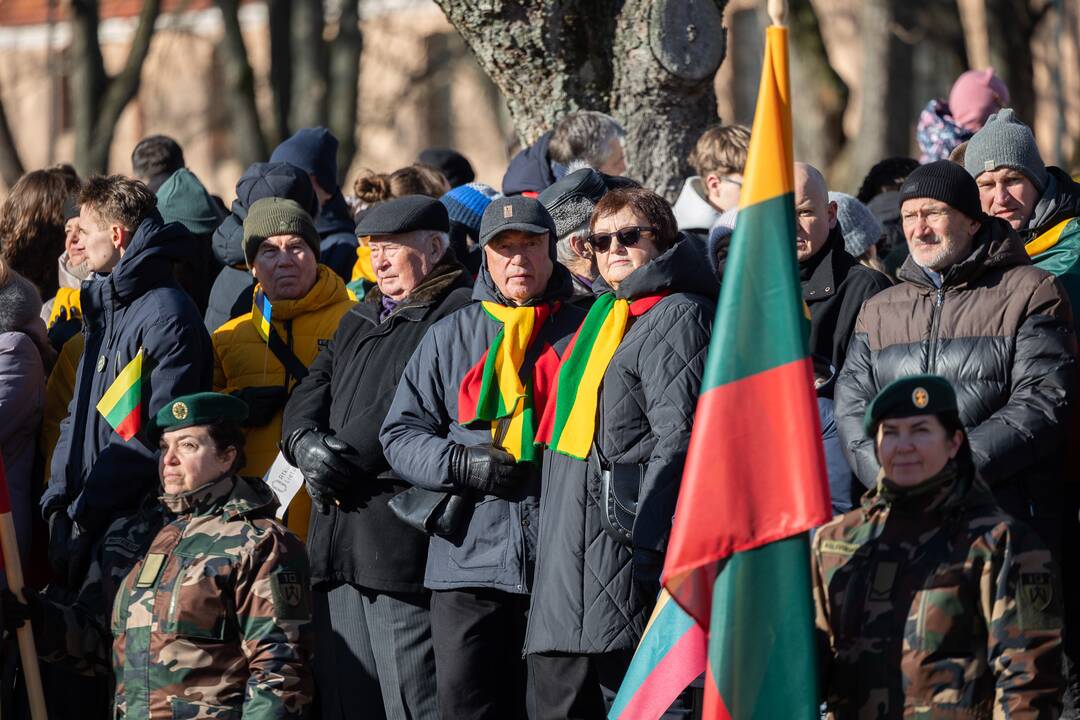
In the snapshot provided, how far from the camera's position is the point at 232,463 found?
18.8ft

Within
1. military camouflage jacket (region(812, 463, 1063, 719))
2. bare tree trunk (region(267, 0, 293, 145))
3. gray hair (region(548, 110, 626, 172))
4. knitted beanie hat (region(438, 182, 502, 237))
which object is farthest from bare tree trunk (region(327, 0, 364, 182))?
military camouflage jacket (region(812, 463, 1063, 719))

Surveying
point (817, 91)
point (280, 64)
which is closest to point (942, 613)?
point (817, 91)

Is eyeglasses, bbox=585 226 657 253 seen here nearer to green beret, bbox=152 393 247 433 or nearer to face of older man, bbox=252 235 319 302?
green beret, bbox=152 393 247 433

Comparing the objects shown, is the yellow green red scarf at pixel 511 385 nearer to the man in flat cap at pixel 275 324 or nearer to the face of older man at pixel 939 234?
the man in flat cap at pixel 275 324

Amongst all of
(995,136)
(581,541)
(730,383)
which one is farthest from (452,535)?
(995,136)

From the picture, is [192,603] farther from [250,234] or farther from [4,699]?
[250,234]

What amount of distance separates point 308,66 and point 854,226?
14.9m

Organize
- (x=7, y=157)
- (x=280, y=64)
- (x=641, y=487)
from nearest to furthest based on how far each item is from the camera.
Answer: (x=641, y=487) → (x=7, y=157) → (x=280, y=64)

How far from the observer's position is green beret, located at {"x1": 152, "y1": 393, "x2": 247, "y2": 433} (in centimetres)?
568

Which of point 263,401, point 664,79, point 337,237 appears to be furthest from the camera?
point 664,79

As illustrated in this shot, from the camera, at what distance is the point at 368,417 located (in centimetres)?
627

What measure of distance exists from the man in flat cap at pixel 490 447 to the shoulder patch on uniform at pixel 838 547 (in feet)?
3.79

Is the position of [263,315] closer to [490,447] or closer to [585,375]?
[490,447]

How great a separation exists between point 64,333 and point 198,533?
2.23 metres
